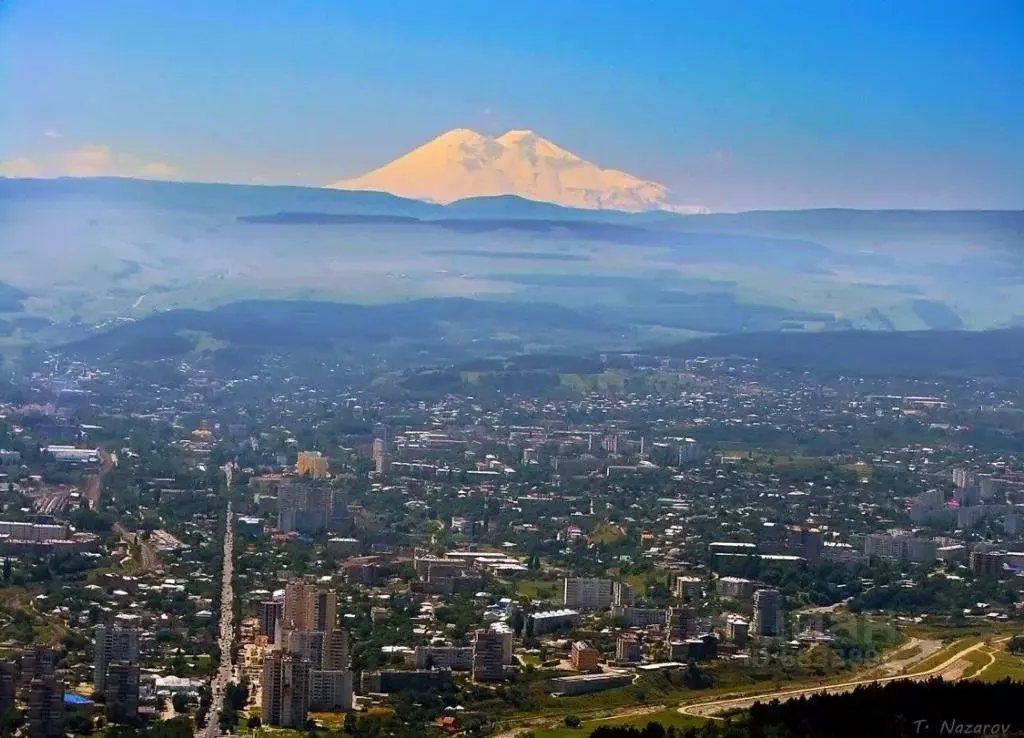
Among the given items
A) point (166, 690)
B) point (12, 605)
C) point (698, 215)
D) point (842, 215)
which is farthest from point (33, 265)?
point (166, 690)

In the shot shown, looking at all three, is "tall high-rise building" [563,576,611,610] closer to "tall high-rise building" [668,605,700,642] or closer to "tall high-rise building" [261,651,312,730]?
"tall high-rise building" [668,605,700,642]

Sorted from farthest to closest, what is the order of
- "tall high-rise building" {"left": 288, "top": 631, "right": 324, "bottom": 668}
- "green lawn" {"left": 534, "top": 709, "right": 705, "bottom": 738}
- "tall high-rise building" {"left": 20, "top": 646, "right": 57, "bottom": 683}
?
1. "tall high-rise building" {"left": 288, "top": 631, "right": 324, "bottom": 668}
2. "tall high-rise building" {"left": 20, "top": 646, "right": 57, "bottom": 683}
3. "green lawn" {"left": 534, "top": 709, "right": 705, "bottom": 738}

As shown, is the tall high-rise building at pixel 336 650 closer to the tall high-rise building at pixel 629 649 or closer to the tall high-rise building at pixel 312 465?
the tall high-rise building at pixel 629 649

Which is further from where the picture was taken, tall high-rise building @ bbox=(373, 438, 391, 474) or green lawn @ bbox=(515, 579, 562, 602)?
tall high-rise building @ bbox=(373, 438, 391, 474)

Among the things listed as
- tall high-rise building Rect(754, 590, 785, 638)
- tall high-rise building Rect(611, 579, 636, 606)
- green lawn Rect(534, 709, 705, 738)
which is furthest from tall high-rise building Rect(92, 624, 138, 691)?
tall high-rise building Rect(754, 590, 785, 638)

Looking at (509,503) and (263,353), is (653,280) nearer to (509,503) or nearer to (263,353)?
(263,353)

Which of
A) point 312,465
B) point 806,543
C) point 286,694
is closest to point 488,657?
point 286,694
